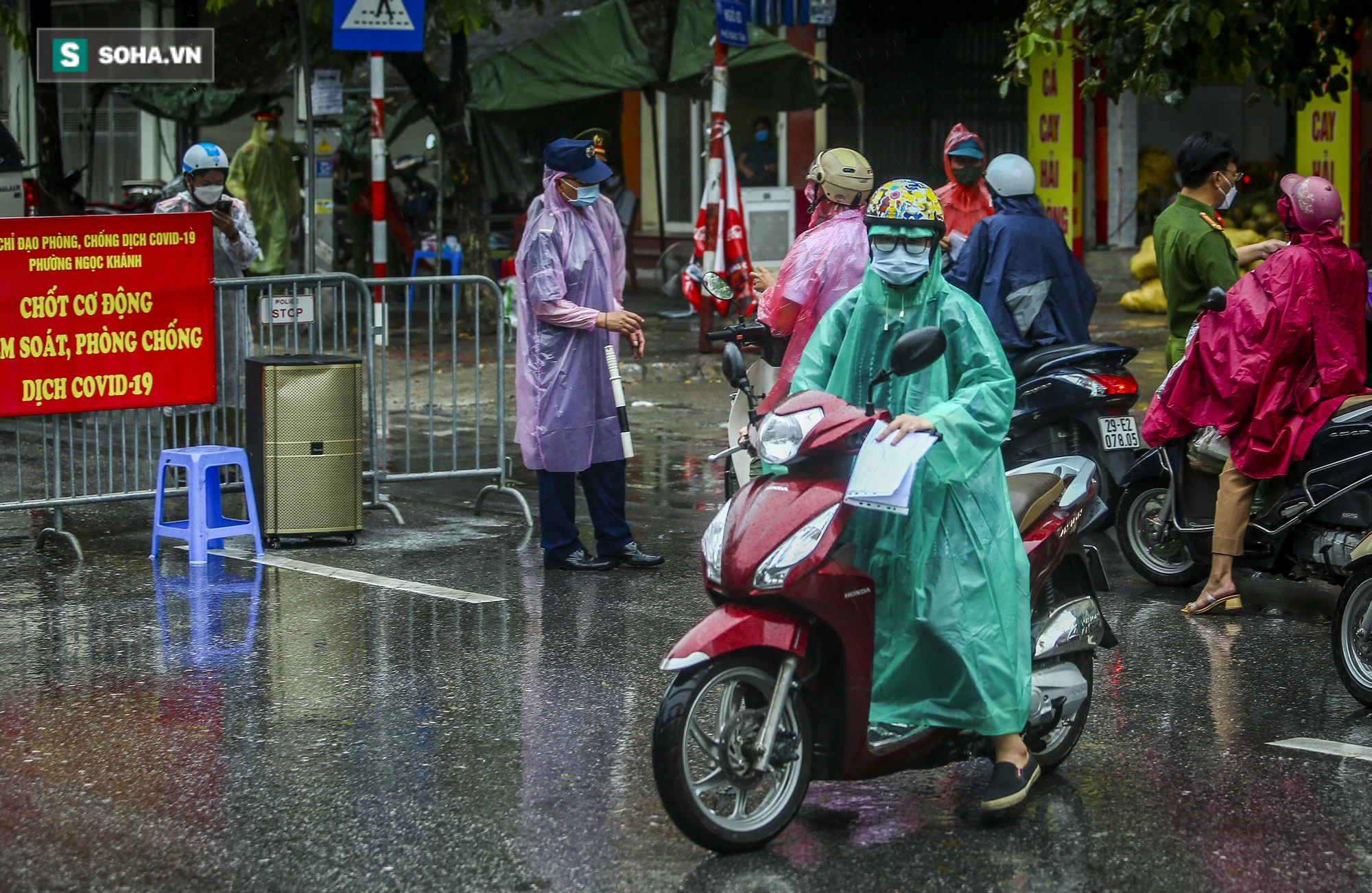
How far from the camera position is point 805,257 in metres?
7.27

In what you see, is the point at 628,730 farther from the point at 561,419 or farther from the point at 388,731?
the point at 561,419

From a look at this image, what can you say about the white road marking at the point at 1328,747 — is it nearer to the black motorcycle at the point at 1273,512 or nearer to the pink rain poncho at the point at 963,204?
the black motorcycle at the point at 1273,512

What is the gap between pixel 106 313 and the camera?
27.3 ft

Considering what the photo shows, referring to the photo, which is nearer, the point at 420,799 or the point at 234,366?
the point at 420,799

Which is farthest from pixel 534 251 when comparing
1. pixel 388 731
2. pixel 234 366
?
pixel 388 731

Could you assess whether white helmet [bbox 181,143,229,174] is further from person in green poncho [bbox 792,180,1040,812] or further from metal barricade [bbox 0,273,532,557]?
person in green poncho [bbox 792,180,1040,812]

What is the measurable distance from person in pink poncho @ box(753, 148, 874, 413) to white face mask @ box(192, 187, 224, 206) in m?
3.96

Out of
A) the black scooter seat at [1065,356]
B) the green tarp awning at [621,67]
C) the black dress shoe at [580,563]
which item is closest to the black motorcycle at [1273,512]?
the black scooter seat at [1065,356]

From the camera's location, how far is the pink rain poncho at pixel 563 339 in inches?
299

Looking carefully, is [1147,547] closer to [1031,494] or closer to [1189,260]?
[1189,260]

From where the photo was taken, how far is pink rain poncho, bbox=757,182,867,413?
7.23 metres

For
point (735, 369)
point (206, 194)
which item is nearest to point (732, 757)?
point (735, 369)

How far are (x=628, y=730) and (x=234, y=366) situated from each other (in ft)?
14.0
